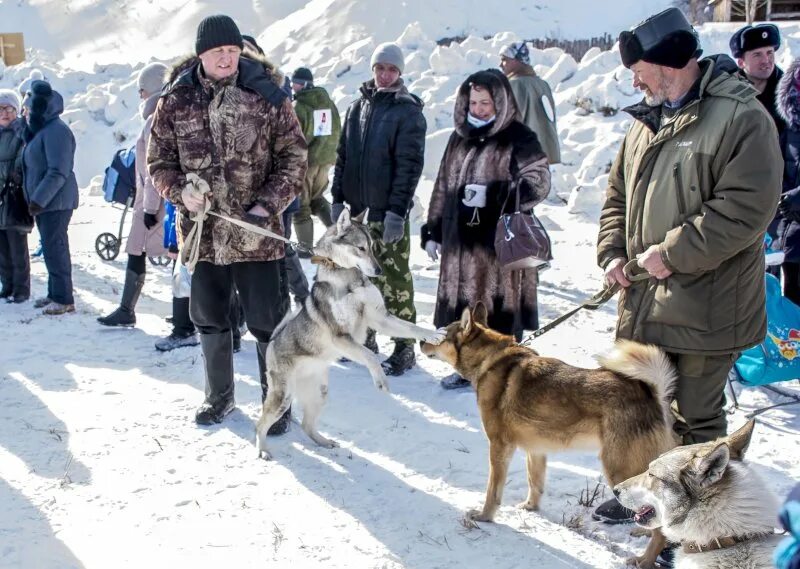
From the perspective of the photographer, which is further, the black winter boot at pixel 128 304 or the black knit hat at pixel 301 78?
the black knit hat at pixel 301 78

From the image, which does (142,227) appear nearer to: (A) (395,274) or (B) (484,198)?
(A) (395,274)

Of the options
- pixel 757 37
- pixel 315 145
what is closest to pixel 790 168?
pixel 757 37

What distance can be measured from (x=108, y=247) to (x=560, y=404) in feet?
26.2

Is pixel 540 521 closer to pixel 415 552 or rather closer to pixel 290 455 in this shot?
pixel 415 552

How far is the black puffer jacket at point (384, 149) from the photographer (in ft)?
16.8

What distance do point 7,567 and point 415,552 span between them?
1722 mm

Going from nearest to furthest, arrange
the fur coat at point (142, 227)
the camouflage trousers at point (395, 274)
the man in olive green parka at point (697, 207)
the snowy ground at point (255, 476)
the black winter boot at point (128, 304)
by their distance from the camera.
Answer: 1. the man in olive green parka at point (697, 207)
2. the snowy ground at point (255, 476)
3. the camouflage trousers at point (395, 274)
4. the fur coat at point (142, 227)
5. the black winter boot at point (128, 304)

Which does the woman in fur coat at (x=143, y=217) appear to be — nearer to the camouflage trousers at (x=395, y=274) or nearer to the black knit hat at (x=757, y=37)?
the camouflage trousers at (x=395, y=274)

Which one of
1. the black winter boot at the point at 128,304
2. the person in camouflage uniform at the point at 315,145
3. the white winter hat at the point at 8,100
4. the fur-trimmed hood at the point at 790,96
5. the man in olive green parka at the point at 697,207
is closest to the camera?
the man in olive green parka at the point at 697,207

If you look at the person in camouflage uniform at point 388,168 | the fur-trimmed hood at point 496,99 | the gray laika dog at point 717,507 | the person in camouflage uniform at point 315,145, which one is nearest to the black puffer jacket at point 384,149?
the person in camouflage uniform at point 388,168

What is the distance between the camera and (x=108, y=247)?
9.48 metres

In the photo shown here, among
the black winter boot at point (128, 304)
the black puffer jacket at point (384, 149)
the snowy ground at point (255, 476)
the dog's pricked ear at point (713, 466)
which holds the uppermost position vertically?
the black puffer jacket at point (384, 149)

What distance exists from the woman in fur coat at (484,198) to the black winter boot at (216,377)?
1487 mm

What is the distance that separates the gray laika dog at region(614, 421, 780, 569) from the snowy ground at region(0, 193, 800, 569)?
25 centimetres
